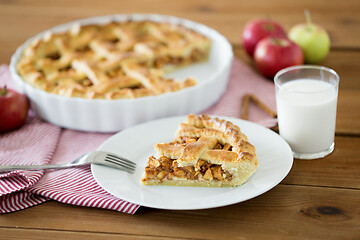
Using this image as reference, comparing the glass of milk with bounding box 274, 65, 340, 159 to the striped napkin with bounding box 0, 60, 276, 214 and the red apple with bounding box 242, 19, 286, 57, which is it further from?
the red apple with bounding box 242, 19, 286, 57

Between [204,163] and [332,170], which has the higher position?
[204,163]

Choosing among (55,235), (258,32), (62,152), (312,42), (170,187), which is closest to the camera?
(55,235)

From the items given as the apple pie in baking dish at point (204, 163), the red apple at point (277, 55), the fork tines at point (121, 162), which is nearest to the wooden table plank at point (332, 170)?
the apple pie in baking dish at point (204, 163)

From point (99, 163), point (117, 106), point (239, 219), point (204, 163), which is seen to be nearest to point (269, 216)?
point (239, 219)

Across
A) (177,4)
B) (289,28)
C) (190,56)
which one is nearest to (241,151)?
(190,56)

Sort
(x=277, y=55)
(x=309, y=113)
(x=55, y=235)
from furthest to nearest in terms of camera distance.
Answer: (x=277, y=55)
(x=309, y=113)
(x=55, y=235)

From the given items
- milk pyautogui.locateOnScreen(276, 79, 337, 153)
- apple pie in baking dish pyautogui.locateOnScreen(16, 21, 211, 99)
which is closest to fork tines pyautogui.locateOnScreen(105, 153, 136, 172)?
apple pie in baking dish pyautogui.locateOnScreen(16, 21, 211, 99)

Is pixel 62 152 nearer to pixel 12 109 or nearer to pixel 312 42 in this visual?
pixel 12 109
